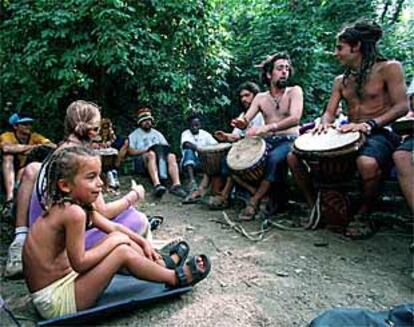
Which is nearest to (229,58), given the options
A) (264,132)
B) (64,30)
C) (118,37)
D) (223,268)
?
(118,37)

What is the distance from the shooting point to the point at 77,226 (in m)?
2.22

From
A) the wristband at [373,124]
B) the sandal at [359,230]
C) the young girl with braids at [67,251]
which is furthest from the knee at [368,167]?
the young girl with braids at [67,251]

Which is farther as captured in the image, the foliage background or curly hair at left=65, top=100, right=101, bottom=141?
the foliage background

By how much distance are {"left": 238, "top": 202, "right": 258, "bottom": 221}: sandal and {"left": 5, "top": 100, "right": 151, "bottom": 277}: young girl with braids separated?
52.1 inches

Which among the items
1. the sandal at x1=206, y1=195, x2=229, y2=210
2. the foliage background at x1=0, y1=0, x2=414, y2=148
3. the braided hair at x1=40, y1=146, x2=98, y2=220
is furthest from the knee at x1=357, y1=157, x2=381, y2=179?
the foliage background at x1=0, y1=0, x2=414, y2=148

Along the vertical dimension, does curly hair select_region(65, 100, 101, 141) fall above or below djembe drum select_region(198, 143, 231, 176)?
above

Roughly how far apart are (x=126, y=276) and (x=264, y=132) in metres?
2.23

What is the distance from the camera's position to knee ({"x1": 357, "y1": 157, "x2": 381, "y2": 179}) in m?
3.46

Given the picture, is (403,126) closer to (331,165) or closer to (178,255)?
(331,165)

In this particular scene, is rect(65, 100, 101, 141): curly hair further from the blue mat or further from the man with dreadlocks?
the man with dreadlocks

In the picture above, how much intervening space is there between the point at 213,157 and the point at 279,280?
2.38 metres

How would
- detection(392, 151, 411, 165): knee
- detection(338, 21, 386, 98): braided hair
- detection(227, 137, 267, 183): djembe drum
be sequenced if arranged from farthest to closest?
detection(227, 137, 267, 183): djembe drum < detection(338, 21, 386, 98): braided hair < detection(392, 151, 411, 165): knee

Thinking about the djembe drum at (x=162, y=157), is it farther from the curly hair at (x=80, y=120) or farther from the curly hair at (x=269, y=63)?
the curly hair at (x=80, y=120)

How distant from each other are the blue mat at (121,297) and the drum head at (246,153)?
1.88 metres
